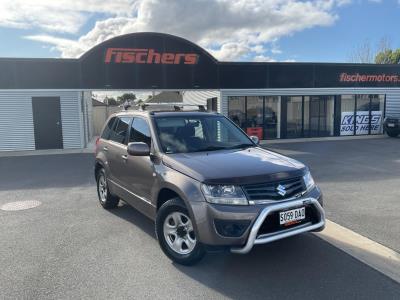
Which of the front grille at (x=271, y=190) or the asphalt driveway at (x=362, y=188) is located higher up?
the front grille at (x=271, y=190)

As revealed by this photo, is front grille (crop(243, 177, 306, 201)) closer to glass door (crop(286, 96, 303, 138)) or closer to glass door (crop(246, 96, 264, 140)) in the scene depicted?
glass door (crop(246, 96, 264, 140))

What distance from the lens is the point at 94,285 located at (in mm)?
3705

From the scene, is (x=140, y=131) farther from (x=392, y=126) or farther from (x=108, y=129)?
(x=392, y=126)

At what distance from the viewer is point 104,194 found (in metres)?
6.54

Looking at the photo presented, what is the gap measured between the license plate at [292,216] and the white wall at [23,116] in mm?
14950

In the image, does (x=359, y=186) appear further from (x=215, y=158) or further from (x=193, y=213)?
(x=193, y=213)

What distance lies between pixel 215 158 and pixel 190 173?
497 mm

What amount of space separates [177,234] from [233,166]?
1.07m

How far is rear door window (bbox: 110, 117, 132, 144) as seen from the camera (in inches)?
225

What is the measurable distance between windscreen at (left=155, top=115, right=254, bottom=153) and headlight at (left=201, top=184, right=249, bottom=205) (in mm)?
1026

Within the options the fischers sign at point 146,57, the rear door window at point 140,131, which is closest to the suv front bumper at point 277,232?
the rear door window at point 140,131

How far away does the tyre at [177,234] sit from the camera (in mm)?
3986

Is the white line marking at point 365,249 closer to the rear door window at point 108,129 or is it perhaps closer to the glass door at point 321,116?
the rear door window at point 108,129

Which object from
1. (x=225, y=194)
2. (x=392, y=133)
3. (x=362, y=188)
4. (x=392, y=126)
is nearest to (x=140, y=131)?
(x=225, y=194)
